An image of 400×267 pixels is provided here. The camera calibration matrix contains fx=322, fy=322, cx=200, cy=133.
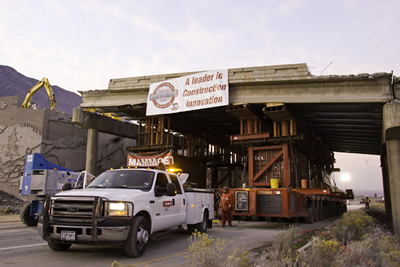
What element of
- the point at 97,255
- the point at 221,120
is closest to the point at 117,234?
the point at 97,255

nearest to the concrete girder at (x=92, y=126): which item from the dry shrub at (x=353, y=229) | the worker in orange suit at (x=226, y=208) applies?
the worker in orange suit at (x=226, y=208)

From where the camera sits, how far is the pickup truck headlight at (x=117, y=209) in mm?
6613

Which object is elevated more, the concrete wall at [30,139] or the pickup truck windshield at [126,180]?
the concrete wall at [30,139]

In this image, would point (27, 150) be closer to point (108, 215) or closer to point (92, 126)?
point (92, 126)

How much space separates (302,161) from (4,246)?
19.8m

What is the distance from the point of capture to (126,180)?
8.16 meters

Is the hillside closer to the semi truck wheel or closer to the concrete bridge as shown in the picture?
the concrete bridge

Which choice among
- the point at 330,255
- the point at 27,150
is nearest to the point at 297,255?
the point at 330,255

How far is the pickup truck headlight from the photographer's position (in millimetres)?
6613

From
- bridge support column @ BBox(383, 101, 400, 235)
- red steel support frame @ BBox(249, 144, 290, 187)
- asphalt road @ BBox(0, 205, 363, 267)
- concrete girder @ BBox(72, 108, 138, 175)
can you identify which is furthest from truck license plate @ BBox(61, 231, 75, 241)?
concrete girder @ BBox(72, 108, 138, 175)

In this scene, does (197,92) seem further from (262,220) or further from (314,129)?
(314,129)

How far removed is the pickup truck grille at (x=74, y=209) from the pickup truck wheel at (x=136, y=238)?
75cm

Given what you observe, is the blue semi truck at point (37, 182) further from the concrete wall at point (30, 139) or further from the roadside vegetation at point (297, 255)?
the concrete wall at point (30, 139)

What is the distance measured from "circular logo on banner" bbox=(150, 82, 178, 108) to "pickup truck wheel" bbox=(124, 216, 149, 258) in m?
15.6
